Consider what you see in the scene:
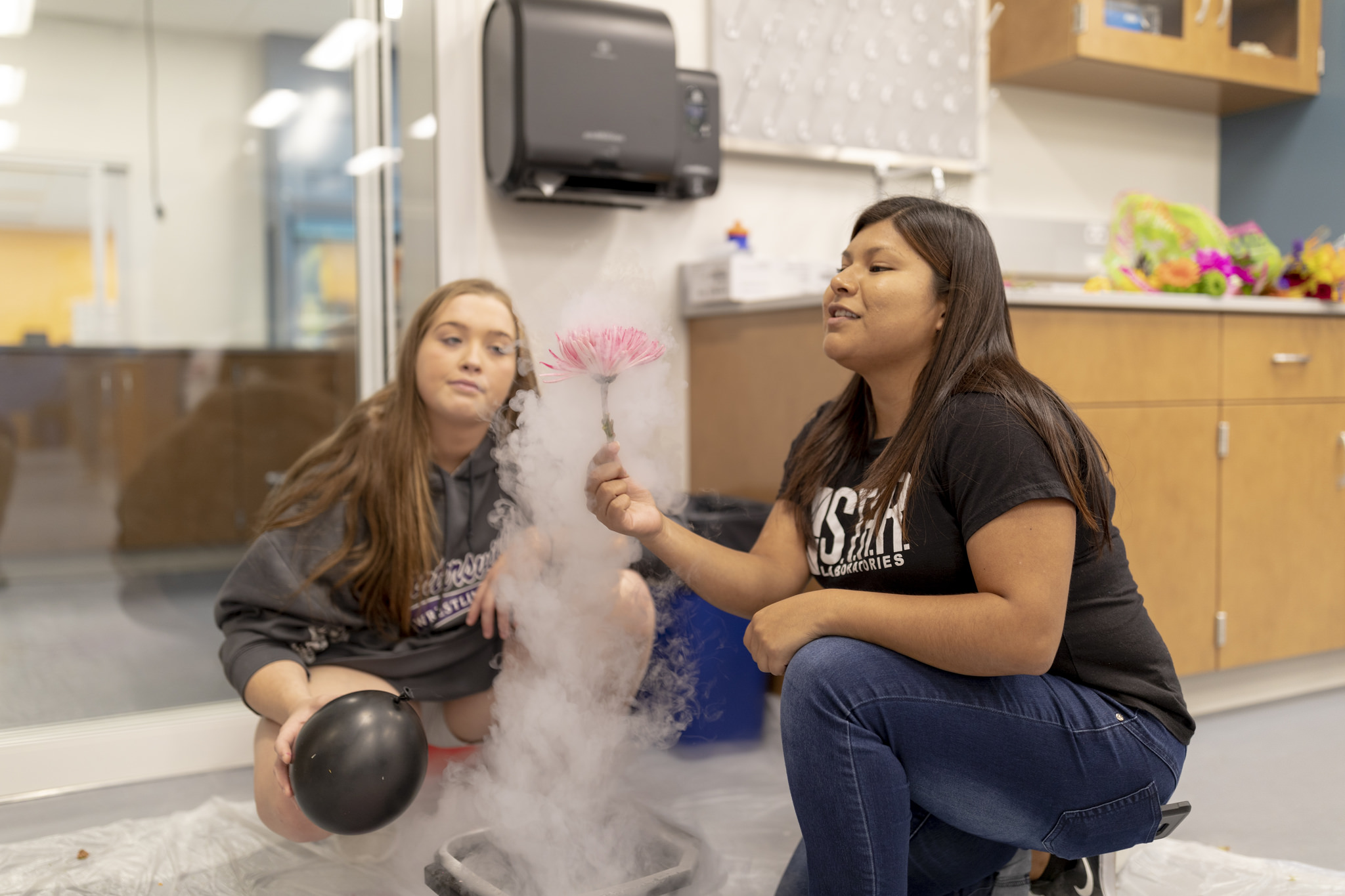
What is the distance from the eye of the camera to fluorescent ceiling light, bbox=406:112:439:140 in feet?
7.20

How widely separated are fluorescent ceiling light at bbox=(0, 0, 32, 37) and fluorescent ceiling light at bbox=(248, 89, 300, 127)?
59cm

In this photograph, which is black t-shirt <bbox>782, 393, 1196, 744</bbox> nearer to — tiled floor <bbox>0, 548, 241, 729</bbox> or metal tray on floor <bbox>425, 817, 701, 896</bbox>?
metal tray on floor <bbox>425, 817, 701, 896</bbox>

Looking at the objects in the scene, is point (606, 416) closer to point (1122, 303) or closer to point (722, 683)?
point (722, 683)

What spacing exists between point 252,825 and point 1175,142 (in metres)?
3.29

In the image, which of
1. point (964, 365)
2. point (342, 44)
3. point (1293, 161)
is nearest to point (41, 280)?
point (342, 44)

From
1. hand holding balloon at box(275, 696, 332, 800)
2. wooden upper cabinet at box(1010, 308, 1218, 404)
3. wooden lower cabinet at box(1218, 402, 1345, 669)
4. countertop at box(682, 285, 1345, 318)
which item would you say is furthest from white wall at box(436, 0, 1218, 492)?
wooden lower cabinet at box(1218, 402, 1345, 669)

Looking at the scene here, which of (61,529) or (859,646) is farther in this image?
(61,529)

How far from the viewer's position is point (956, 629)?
3.41ft

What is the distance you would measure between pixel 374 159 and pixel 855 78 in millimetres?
1246

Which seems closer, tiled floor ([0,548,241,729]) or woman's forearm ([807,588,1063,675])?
woman's forearm ([807,588,1063,675])

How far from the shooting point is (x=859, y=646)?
3.61 ft

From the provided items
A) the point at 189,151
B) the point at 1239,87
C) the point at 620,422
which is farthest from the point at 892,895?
the point at 1239,87

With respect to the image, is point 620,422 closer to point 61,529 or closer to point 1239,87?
point 61,529

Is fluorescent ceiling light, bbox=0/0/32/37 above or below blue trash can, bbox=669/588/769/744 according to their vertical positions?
above
